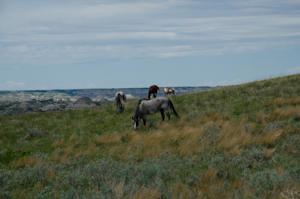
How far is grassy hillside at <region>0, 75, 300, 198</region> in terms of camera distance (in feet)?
15.6

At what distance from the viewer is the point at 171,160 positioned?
703 cm

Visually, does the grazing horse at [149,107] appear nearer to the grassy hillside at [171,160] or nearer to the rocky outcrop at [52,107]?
the grassy hillside at [171,160]

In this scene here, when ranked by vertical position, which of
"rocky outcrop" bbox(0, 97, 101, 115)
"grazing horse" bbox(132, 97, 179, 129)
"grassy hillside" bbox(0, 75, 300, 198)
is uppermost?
Result: "grazing horse" bbox(132, 97, 179, 129)

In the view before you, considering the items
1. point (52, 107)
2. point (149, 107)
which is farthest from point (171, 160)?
point (52, 107)

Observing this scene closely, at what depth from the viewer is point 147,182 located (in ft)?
17.3

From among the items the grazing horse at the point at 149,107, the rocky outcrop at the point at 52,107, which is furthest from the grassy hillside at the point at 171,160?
the rocky outcrop at the point at 52,107

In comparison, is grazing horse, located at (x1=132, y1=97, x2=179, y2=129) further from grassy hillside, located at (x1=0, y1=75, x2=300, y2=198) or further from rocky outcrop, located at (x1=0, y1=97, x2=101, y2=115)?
rocky outcrop, located at (x1=0, y1=97, x2=101, y2=115)

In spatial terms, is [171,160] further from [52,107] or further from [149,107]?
[52,107]

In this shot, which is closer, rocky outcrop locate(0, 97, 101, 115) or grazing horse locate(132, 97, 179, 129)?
grazing horse locate(132, 97, 179, 129)

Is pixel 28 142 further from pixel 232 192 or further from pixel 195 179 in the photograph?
pixel 232 192

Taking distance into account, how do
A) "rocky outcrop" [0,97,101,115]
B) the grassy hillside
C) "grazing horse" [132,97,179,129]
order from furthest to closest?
"rocky outcrop" [0,97,101,115]
"grazing horse" [132,97,179,129]
the grassy hillside

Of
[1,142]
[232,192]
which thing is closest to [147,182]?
[232,192]

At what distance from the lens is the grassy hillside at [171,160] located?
188 inches

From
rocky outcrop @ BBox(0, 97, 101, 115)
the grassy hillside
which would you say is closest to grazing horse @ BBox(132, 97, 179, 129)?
the grassy hillside
